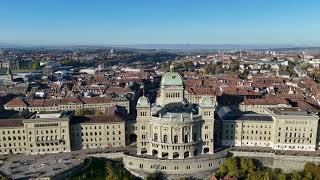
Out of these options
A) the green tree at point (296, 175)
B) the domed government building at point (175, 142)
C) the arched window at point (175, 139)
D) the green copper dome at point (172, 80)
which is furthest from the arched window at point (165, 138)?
the green tree at point (296, 175)

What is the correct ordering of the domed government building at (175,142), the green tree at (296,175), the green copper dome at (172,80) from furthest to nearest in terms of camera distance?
the green copper dome at (172,80) → the domed government building at (175,142) → the green tree at (296,175)

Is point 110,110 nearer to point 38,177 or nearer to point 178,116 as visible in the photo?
point 178,116

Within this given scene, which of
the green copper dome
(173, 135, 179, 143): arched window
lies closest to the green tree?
(173, 135, 179, 143): arched window

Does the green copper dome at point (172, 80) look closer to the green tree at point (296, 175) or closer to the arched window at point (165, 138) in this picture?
the arched window at point (165, 138)

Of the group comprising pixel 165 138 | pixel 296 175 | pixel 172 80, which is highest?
pixel 172 80

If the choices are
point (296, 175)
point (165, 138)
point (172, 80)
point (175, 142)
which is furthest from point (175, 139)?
point (296, 175)

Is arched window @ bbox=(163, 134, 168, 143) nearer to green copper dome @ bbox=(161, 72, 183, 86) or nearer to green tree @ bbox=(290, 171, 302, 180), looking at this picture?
green copper dome @ bbox=(161, 72, 183, 86)

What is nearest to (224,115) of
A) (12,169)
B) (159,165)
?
(159,165)

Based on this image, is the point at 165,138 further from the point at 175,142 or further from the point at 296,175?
the point at 296,175
